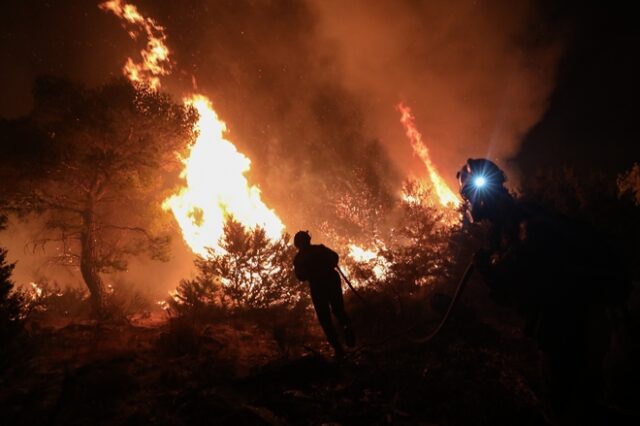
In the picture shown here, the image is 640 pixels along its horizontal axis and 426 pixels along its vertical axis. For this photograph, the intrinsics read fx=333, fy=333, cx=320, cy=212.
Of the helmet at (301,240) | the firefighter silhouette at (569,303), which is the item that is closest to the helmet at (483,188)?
the firefighter silhouette at (569,303)

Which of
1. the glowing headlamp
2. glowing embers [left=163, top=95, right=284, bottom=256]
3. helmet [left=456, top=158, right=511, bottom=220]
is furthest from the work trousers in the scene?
glowing embers [left=163, top=95, right=284, bottom=256]

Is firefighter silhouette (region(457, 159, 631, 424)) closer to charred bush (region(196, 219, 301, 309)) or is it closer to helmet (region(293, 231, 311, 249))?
helmet (region(293, 231, 311, 249))

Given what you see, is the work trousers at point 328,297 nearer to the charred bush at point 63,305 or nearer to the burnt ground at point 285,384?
the burnt ground at point 285,384

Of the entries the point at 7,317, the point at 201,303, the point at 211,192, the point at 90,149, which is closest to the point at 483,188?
the point at 7,317

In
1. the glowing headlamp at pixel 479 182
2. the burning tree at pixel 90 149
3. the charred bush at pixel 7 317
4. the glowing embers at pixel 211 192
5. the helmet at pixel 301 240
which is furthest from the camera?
the glowing embers at pixel 211 192

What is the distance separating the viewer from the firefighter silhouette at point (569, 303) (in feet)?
9.26

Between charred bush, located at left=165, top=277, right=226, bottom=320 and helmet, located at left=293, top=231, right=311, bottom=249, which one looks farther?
charred bush, located at left=165, top=277, right=226, bottom=320

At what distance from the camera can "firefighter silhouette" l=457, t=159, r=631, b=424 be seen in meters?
2.82

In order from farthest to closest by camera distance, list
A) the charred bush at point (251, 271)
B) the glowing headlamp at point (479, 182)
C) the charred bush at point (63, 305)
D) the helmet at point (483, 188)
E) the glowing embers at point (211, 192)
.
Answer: the glowing embers at point (211, 192) → the charred bush at point (63, 305) → the charred bush at point (251, 271) → the glowing headlamp at point (479, 182) → the helmet at point (483, 188)

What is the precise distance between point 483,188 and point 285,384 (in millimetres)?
3625

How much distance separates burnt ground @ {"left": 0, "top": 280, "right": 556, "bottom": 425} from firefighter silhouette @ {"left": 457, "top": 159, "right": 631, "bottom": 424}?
756 mm

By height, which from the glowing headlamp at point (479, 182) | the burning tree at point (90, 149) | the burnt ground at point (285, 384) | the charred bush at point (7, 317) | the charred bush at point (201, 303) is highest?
the burning tree at point (90, 149)

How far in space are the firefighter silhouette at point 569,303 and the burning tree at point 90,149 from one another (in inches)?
527

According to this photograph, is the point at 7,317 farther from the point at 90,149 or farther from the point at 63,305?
the point at 63,305
